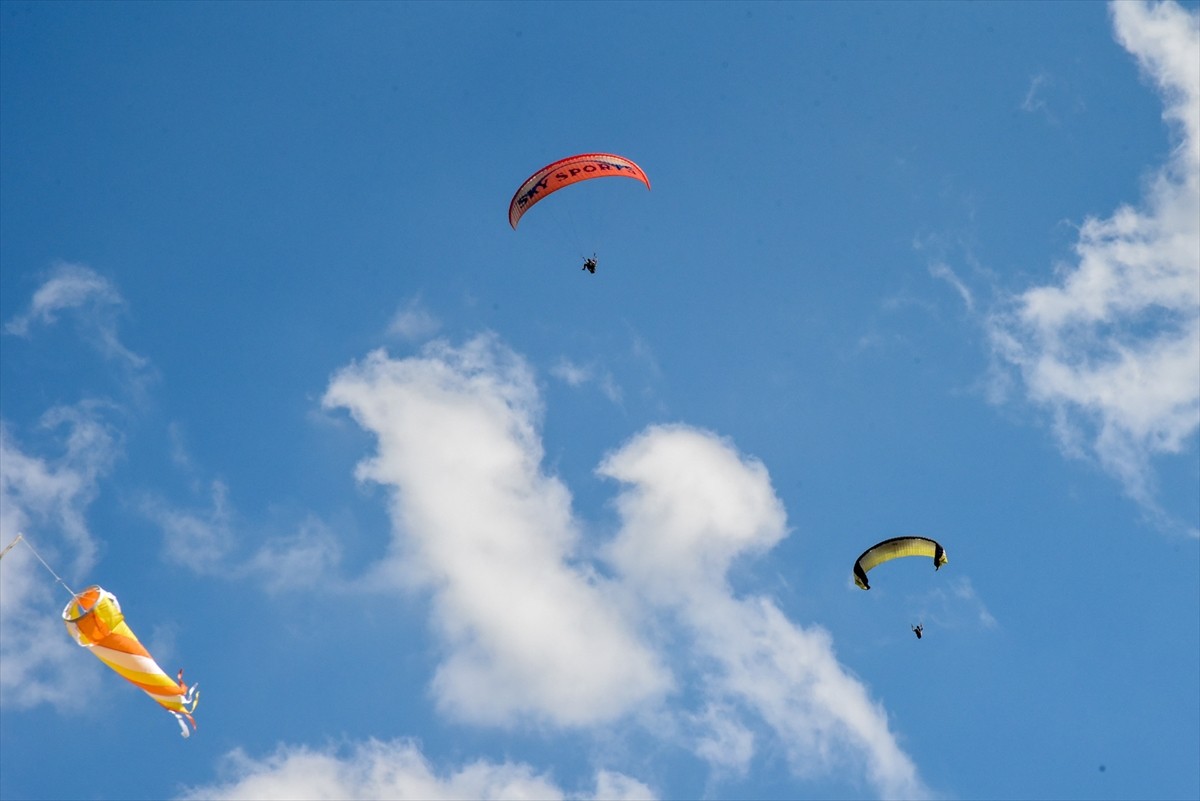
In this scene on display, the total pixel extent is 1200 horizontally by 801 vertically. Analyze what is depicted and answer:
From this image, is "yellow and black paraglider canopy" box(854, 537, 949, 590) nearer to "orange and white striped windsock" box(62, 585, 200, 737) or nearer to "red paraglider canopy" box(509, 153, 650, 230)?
"red paraglider canopy" box(509, 153, 650, 230)

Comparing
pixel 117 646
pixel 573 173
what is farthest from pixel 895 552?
pixel 117 646

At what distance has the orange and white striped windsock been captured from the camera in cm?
4538

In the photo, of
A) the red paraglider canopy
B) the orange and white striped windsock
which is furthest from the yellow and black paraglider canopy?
the orange and white striped windsock

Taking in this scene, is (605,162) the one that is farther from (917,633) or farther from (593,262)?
(917,633)

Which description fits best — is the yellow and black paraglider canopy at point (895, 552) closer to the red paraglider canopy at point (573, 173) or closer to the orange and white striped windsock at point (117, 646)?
the red paraglider canopy at point (573, 173)

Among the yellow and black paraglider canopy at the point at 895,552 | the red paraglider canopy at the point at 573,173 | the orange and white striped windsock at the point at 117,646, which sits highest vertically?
the red paraglider canopy at the point at 573,173

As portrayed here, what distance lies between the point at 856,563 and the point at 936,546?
4.11 meters

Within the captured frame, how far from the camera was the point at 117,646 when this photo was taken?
1821 inches

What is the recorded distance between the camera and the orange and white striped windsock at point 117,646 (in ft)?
149

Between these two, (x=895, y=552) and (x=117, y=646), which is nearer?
(x=117, y=646)

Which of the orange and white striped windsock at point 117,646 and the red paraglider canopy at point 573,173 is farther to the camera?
the red paraglider canopy at point 573,173

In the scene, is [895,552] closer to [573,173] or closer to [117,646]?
[573,173]

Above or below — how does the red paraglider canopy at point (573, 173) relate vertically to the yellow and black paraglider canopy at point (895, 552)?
above

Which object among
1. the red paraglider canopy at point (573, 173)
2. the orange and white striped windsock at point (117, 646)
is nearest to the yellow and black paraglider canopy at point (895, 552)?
the red paraglider canopy at point (573, 173)
